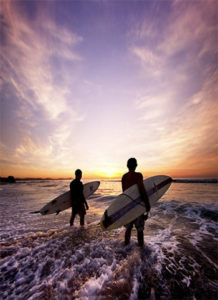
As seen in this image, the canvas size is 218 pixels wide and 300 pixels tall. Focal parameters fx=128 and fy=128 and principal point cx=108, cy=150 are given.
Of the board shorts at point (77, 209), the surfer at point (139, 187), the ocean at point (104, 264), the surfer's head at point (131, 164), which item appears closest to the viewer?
the ocean at point (104, 264)

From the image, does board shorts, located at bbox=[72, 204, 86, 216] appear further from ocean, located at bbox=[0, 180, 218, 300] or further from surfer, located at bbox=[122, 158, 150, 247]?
surfer, located at bbox=[122, 158, 150, 247]

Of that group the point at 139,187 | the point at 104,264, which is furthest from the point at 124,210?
the point at 104,264

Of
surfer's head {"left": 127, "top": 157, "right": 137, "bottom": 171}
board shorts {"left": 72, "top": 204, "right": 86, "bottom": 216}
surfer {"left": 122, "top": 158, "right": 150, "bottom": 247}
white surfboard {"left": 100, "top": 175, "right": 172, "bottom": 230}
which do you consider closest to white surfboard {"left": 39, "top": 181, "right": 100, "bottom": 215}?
board shorts {"left": 72, "top": 204, "right": 86, "bottom": 216}

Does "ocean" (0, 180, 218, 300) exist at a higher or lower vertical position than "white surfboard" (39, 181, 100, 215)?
lower

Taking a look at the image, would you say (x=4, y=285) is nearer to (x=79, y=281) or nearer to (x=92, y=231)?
(x=79, y=281)

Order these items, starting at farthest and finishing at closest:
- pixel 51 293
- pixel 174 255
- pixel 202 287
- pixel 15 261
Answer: pixel 174 255, pixel 15 261, pixel 202 287, pixel 51 293

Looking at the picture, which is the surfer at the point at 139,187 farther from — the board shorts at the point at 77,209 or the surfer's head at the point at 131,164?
the board shorts at the point at 77,209

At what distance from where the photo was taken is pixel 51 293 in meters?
2.32

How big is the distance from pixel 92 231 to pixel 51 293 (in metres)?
2.85

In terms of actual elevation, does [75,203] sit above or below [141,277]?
above

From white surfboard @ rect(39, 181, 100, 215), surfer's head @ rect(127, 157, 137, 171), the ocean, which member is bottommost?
the ocean

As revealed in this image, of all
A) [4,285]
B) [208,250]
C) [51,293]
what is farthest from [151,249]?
[4,285]

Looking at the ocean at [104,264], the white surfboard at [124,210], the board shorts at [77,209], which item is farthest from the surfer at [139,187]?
the board shorts at [77,209]

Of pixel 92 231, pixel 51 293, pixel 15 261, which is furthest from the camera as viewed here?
pixel 92 231
